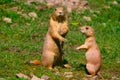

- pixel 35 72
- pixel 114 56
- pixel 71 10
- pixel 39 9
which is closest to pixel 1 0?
pixel 39 9

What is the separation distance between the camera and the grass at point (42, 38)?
10.9m

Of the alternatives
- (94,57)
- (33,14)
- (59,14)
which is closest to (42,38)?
(33,14)

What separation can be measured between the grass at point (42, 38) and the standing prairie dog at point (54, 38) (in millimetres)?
224

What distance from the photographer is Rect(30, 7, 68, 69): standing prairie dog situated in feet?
35.9

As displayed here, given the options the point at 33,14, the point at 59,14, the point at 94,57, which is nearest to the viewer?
the point at 94,57

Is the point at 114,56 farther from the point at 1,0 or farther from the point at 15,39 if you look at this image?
the point at 1,0

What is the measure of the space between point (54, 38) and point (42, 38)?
2860 millimetres

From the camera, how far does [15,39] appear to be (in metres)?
13.4

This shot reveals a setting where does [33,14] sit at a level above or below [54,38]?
below

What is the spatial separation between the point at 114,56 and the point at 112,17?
194 inches

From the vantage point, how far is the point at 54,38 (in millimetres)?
10992

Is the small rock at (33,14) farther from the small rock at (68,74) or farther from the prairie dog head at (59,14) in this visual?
the small rock at (68,74)

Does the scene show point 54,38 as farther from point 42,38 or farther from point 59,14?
point 42,38

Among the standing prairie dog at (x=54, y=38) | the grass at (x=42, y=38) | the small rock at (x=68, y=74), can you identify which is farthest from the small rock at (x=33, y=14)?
the small rock at (x=68, y=74)
